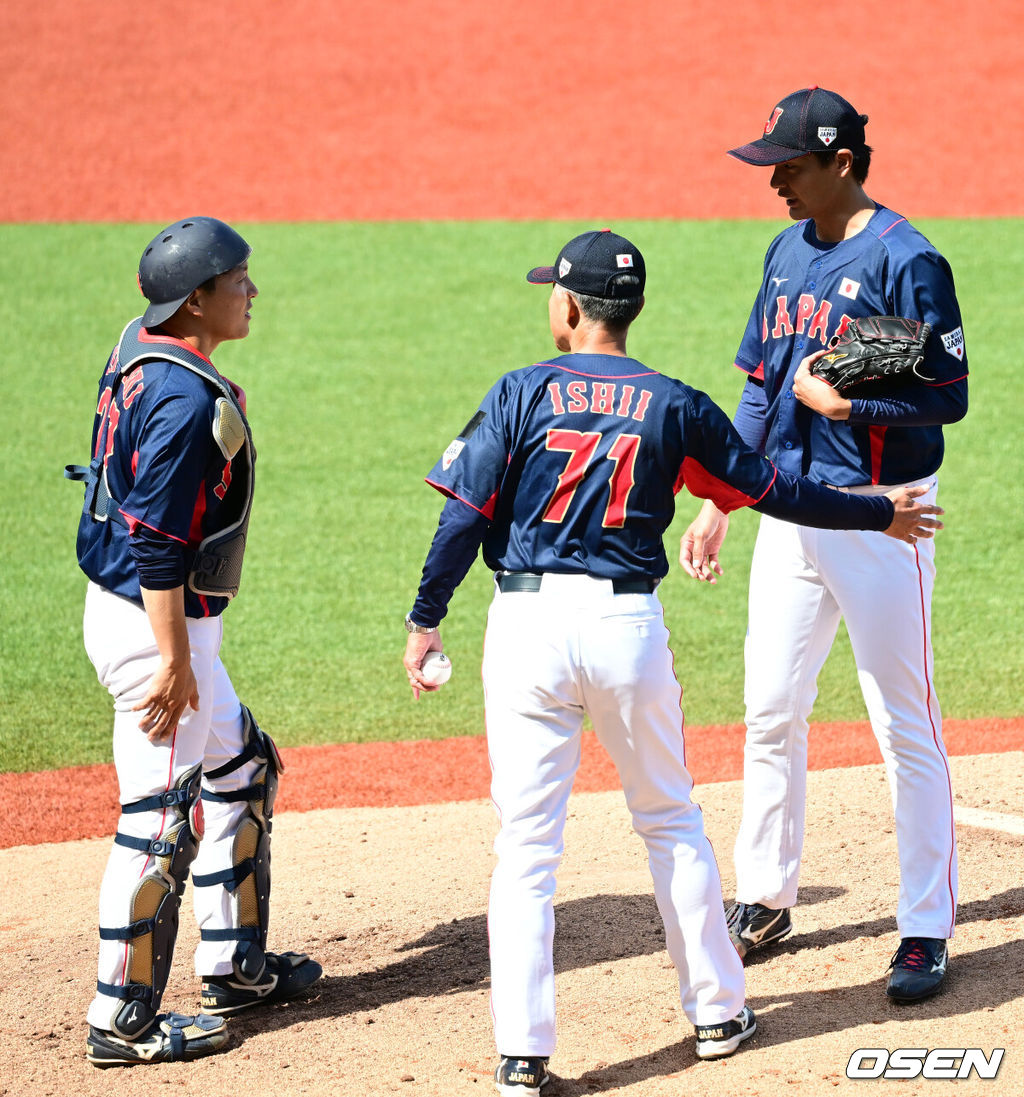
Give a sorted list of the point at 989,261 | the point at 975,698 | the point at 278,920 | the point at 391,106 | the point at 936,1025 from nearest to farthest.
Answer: the point at 936,1025 < the point at 278,920 < the point at 975,698 < the point at 989,261 < the point at 391,106

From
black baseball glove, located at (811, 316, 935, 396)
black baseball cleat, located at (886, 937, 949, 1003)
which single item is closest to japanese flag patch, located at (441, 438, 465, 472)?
black baseball glove, located at (811, 316, 935, 396)

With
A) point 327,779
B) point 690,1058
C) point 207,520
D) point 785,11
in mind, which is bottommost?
point 690,1058

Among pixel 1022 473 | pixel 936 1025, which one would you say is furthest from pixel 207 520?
pixel 1022 473

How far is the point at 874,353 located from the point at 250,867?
2220 mm

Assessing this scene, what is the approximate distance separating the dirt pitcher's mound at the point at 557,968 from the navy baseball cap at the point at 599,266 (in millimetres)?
1895

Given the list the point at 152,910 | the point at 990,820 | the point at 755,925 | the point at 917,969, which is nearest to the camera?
the point at 152,910

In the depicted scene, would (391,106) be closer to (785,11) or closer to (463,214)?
(463,214)

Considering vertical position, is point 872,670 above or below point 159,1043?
above

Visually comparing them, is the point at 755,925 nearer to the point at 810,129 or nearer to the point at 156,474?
the point at 156,474

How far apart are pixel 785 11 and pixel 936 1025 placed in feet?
69.8

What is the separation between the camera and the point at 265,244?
54.8 ft

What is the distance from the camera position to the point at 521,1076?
10.7 ft

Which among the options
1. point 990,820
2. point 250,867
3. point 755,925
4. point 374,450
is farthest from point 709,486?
point 374,450

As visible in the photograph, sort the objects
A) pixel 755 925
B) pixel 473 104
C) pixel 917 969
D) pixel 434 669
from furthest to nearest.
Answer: pixel 473 104
pixel 755 925
pixel 917 969
pixel 434 669
